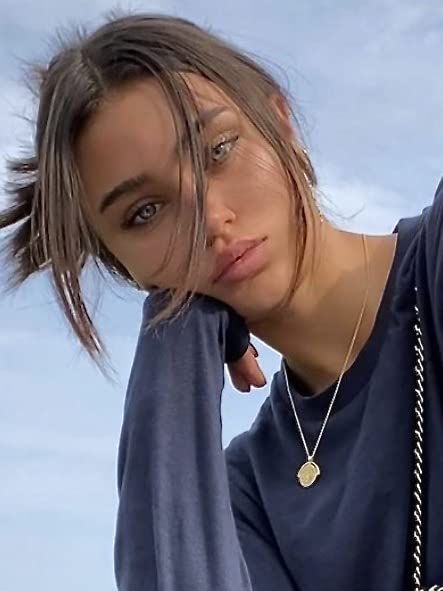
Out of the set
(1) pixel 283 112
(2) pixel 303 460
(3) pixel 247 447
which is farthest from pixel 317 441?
(1) pixel 283 112

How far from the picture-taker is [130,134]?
1.33m

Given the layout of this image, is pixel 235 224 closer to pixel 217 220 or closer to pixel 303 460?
pixel 217 220

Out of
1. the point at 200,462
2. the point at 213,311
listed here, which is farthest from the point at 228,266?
the point at 200,462

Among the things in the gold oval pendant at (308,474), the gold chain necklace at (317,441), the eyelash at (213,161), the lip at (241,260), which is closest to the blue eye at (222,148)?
the eyelash at (213,161)

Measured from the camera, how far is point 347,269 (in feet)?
4.53

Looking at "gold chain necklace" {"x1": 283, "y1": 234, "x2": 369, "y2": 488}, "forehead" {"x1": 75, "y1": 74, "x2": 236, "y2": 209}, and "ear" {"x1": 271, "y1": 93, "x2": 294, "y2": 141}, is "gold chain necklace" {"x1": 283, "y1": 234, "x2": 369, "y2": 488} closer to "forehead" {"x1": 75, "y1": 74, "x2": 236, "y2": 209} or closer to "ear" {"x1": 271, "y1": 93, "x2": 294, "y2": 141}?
"ear" {"x1": 271, "y1": 93, "x2": 294, "y2": 141}

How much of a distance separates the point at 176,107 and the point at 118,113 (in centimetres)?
8

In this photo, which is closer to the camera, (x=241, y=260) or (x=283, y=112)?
(x=241, y=260)

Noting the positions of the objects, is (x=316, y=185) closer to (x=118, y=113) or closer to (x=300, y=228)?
(x=300, y=228)

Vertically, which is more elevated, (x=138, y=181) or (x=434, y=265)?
(x=138, y=181)

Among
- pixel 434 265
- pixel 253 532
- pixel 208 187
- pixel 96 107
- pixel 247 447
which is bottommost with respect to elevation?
pixel 253 532

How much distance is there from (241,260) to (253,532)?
1.38 feet

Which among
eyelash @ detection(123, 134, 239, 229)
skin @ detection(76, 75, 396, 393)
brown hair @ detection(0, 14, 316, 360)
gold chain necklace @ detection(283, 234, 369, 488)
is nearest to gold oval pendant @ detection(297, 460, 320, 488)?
gold chain necklace @ detection(283, 234, 369, 488)

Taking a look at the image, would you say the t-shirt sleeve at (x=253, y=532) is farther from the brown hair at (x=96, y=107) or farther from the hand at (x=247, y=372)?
the brown hair at (x=96, y=107)
